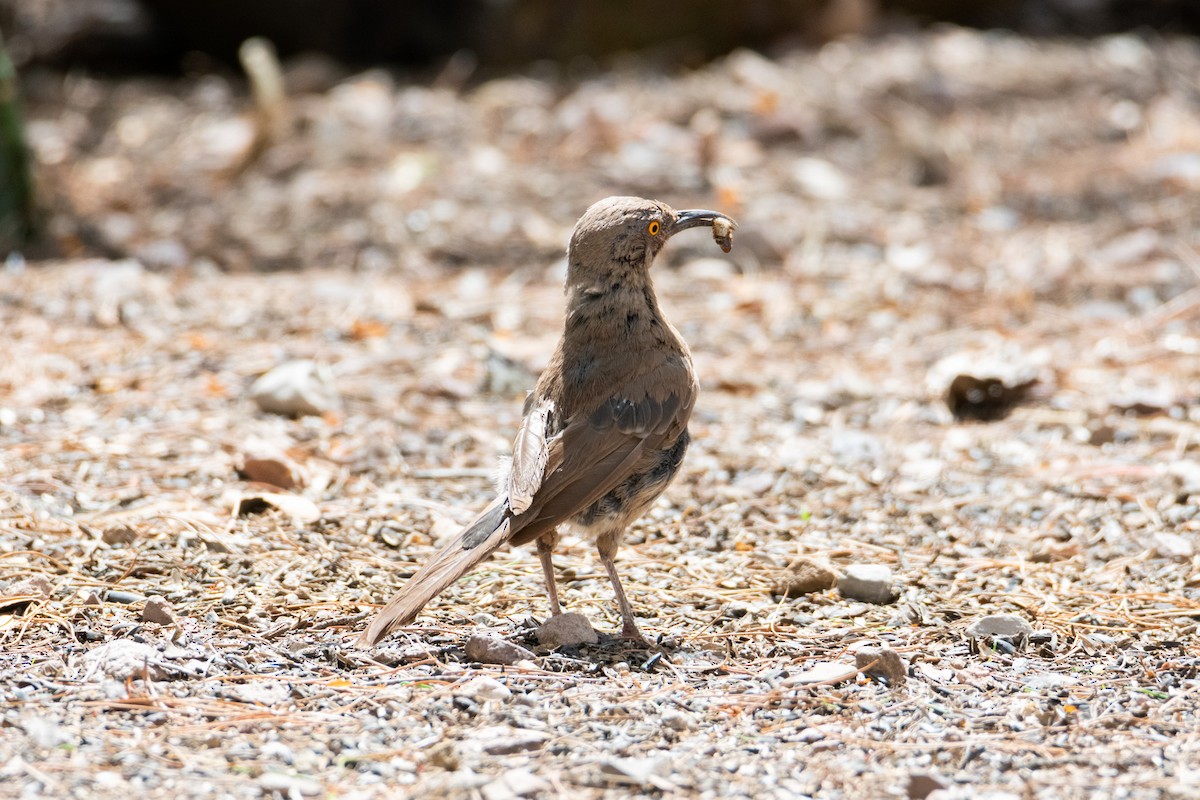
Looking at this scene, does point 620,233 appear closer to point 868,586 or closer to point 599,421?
point 599,421

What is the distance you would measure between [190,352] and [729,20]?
23.4ft

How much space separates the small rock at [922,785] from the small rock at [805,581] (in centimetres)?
141

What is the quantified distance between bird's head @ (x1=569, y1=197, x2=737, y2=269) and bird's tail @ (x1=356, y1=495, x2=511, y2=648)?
96 cm

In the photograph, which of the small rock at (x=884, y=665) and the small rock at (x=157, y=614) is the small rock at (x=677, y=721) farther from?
the small rock at (x=157, y=614)

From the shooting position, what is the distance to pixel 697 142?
9562 millimetres

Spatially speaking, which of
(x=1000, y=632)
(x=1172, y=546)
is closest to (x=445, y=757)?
(x=1000, y=632)

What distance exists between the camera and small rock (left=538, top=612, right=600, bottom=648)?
4.05 m

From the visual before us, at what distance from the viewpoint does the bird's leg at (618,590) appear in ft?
13.6

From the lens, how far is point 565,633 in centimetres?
406

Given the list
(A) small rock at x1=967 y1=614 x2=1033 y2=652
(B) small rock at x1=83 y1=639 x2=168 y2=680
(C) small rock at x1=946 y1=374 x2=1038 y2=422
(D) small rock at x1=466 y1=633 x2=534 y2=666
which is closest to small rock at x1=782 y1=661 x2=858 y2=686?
(A) small rock at x1=967 y1=614 x2=1033 y2=652

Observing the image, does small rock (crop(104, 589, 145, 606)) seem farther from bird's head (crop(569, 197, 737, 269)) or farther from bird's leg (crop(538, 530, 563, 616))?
bird's head (crop(569, 197, 737, 269))

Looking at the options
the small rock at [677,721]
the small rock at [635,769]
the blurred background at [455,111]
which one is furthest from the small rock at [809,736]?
the blurred background at [455,111]

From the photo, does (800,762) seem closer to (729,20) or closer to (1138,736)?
(1138,736)

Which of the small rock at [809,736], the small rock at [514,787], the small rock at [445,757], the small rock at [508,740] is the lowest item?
the small rock at [809,736]
